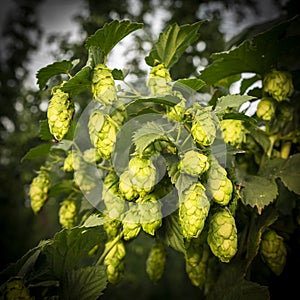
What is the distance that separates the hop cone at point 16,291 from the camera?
603mm

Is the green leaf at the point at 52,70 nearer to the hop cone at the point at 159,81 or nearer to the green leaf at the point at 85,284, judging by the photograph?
the hop cone at the point at 159,81

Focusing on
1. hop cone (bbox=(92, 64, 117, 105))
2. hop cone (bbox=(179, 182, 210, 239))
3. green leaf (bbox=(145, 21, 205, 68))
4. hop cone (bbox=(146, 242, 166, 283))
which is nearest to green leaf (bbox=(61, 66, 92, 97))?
hop cone (bbox=(92, 64, 117, 105))

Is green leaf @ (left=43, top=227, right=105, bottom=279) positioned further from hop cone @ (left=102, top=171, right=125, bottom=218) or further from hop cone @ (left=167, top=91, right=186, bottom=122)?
hop cone @ (left=167, top=91, right=186, bottom=122)

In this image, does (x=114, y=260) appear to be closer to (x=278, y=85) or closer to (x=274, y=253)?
(x=274, y=253)

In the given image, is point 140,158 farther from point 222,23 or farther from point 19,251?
point 19,251

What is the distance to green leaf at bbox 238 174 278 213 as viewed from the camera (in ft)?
2.18

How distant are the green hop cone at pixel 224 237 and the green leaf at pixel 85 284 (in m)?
0.21

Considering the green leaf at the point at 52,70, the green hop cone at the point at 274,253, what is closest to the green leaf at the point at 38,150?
the green leaf at the point at 52,70

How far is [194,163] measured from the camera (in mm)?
552

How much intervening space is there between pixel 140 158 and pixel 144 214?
0.27 ft

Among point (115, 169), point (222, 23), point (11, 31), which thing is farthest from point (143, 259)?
point (11, 31)

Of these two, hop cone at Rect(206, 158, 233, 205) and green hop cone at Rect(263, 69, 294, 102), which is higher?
green hop cone at Rect(263, 69, 294, 102)

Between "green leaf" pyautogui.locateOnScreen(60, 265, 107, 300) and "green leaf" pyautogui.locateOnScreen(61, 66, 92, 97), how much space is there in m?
0.31

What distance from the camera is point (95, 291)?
663 mm
